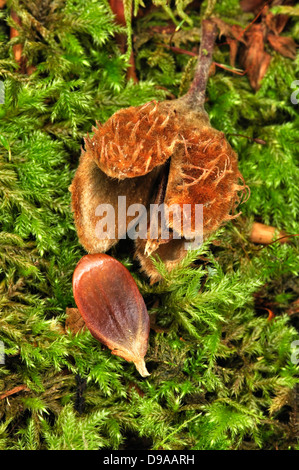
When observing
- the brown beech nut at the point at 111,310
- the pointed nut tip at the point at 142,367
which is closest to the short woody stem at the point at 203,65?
the brown beech nut at the point at 111,310

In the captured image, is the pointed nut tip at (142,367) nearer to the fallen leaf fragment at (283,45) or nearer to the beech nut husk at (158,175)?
the beech nut husk at (158,175)

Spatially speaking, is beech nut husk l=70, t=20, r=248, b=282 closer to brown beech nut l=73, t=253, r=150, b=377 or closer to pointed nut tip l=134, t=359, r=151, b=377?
brown beech nut l=73, t=253, r=150, b=377

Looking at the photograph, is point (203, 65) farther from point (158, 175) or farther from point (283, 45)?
point (158, 175)

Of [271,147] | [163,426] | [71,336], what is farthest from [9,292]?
[271,147]

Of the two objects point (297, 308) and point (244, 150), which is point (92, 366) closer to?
point (297, 308)

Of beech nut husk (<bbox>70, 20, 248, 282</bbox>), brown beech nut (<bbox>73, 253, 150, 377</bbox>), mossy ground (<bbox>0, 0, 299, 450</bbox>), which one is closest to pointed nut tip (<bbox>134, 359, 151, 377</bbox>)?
brown beech nut (<bbox>73, 253, 150, 377</bbox>)

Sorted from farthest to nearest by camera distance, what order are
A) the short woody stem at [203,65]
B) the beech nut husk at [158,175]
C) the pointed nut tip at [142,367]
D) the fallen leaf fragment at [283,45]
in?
the fallen leaf fragment at [283,45], the short woody stem at [203,65], the pointed nut tip at [142,367], the beech nut husk at [158,175]
